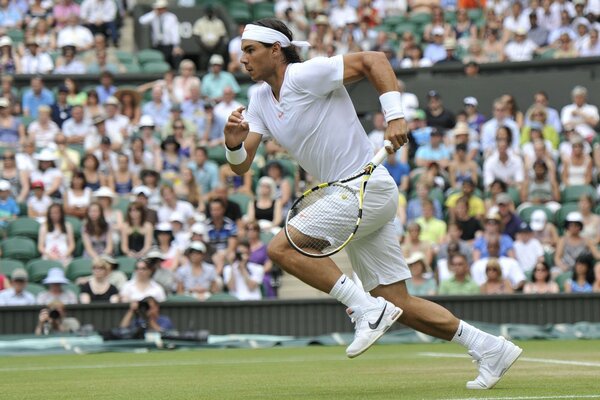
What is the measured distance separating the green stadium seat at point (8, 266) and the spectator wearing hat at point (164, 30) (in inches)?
280

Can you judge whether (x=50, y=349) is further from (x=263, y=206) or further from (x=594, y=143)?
(x=594, y=143)

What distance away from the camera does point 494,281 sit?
15203mm

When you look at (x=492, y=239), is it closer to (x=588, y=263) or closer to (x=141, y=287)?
(x=588, y=263)

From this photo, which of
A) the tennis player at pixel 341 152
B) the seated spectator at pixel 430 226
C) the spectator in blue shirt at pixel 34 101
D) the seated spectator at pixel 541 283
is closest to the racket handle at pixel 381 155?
the tennis player at pixel 341 152

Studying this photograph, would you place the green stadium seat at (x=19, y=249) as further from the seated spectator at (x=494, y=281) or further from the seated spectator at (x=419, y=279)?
the seated spectator at (x=494, y=281)

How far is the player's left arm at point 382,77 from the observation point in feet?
22.6

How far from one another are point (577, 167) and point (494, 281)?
292 cm

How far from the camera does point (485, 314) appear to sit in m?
15.0

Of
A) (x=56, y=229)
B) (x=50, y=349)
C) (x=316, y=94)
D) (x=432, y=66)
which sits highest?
Result: (x=432, y=66)

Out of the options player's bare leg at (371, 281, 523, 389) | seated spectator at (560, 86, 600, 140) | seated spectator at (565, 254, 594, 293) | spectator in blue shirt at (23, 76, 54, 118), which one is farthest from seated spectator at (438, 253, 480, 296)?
player's bare leg at (371, 281, 523, 389)

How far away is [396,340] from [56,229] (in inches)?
188

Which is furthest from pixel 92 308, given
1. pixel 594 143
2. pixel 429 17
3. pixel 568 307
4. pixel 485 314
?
pixel 429 17

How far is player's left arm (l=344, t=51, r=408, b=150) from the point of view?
22.6ft

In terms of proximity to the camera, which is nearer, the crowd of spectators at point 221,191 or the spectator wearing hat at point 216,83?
the crowd of spectators at point 221,191
